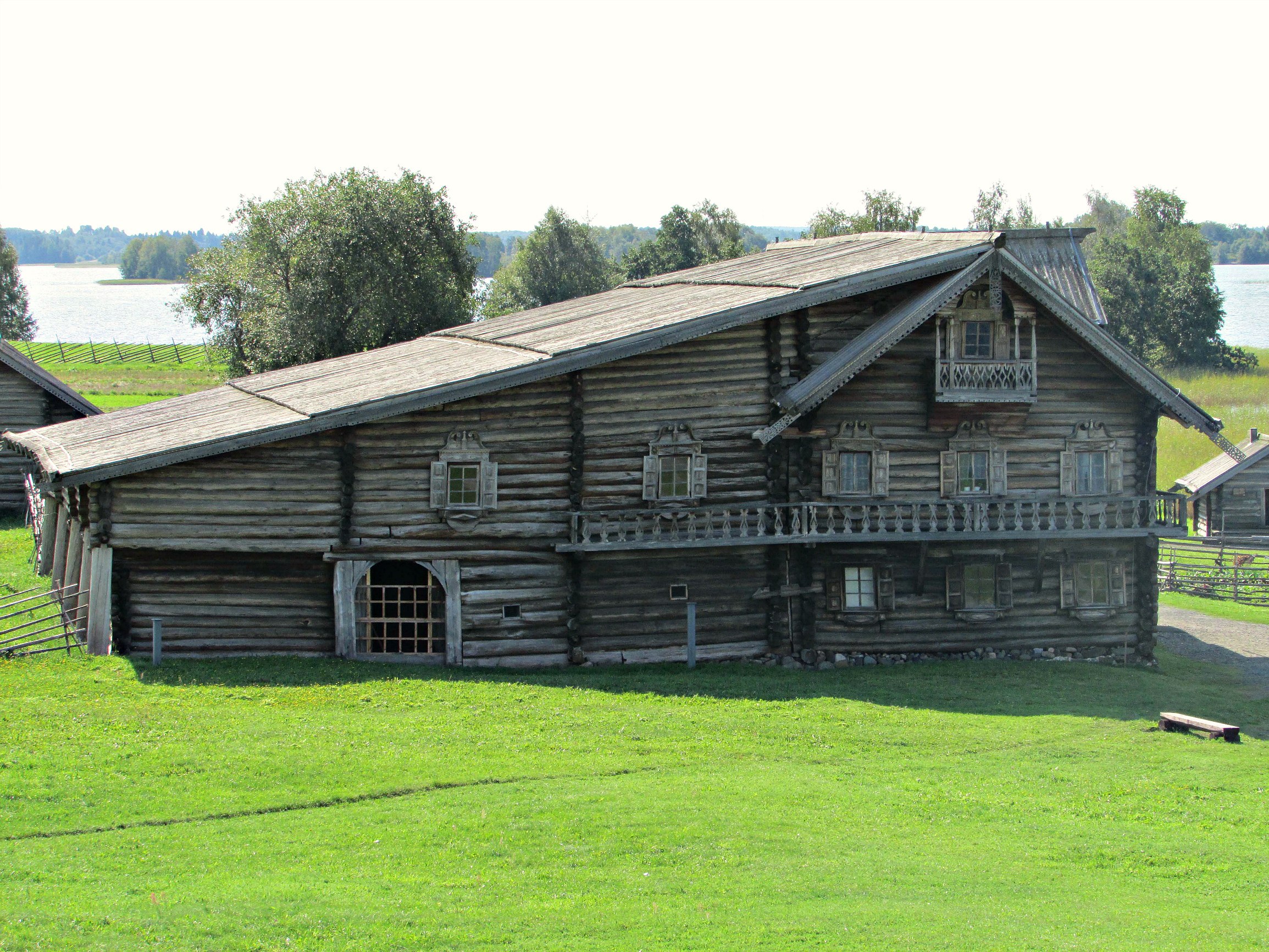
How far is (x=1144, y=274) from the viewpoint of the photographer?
106000mm

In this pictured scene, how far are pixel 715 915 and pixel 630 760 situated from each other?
22.5 ft

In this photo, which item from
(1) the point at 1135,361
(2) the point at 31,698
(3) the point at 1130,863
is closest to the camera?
(3) the point at 1130,863

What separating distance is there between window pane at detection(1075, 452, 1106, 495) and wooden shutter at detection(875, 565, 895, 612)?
5.60 metres

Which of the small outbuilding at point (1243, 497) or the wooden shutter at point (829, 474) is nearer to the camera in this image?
the wooden shutter at point (829, 474)

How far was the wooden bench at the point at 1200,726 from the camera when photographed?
26.4m

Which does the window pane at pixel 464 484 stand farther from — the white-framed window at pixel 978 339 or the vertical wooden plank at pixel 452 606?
the white-framed window at pixel 978 339

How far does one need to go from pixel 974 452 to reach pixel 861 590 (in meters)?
4.58

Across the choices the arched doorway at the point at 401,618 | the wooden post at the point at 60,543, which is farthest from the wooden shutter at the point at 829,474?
the wooden post at the point at 60,543

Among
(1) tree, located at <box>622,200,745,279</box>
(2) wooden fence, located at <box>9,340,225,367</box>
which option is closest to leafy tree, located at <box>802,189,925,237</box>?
(1) tree, located at <box>622,200,745,279</box>

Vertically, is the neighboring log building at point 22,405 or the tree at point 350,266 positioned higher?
the tree at point 350,266

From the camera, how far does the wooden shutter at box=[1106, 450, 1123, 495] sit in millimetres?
34812

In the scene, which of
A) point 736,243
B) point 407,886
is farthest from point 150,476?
point 736,243

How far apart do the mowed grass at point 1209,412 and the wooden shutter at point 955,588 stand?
124ft

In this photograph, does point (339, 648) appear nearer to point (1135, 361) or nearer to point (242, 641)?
point (242, 641)
